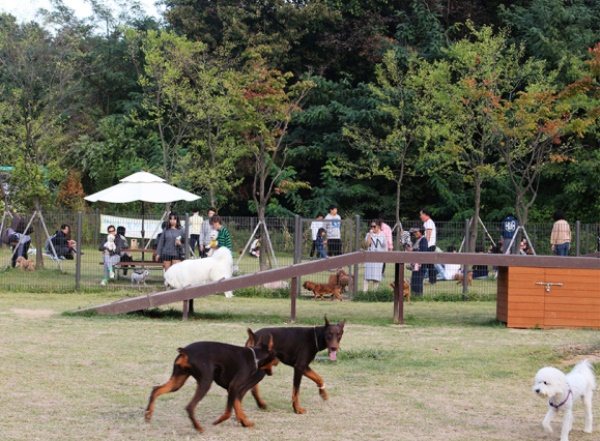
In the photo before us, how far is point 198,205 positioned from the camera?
3672 centimetres

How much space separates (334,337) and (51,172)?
1694 cm

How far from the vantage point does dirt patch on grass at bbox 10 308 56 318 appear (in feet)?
46.3

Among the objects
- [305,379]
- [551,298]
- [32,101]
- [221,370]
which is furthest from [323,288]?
[32,101]

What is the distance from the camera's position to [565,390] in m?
6.88

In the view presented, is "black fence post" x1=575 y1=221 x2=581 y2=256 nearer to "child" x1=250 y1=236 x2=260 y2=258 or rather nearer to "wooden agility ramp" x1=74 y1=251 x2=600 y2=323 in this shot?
"wooden agility ramp" x1=74 y1=251 x2=600 y2=323

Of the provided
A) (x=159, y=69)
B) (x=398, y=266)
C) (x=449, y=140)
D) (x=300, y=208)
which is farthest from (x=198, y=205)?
(x=398, y=266)

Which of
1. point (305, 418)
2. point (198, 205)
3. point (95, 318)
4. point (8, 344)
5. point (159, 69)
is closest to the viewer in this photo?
point (305, 418)

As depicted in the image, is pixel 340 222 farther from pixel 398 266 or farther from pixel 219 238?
pixel 398 266

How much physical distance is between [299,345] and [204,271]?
7357 mm

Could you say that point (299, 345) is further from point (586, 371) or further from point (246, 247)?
point (246, 247)

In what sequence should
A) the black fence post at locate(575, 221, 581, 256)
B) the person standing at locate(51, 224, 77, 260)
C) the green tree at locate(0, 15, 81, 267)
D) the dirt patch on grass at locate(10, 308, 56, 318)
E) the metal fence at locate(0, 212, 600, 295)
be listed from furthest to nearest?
the green tree at locate(0, 15, 81, 267)
the black fence post at locate(575, 221, 581, 256)
the person standing at locate(51, 224, 77, 260)
the metal fence at locate(0, 212, 600, 295)
the dirt patch on grass at locate(10, 308, 56, 318)

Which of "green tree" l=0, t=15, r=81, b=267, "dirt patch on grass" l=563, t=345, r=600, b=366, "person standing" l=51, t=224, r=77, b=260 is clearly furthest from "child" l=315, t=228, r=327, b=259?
"dirt patch on grass" l=563, t=345, r=600, b=366

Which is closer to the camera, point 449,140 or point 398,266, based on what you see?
point 398,266

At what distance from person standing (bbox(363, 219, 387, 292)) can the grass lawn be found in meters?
2.63
